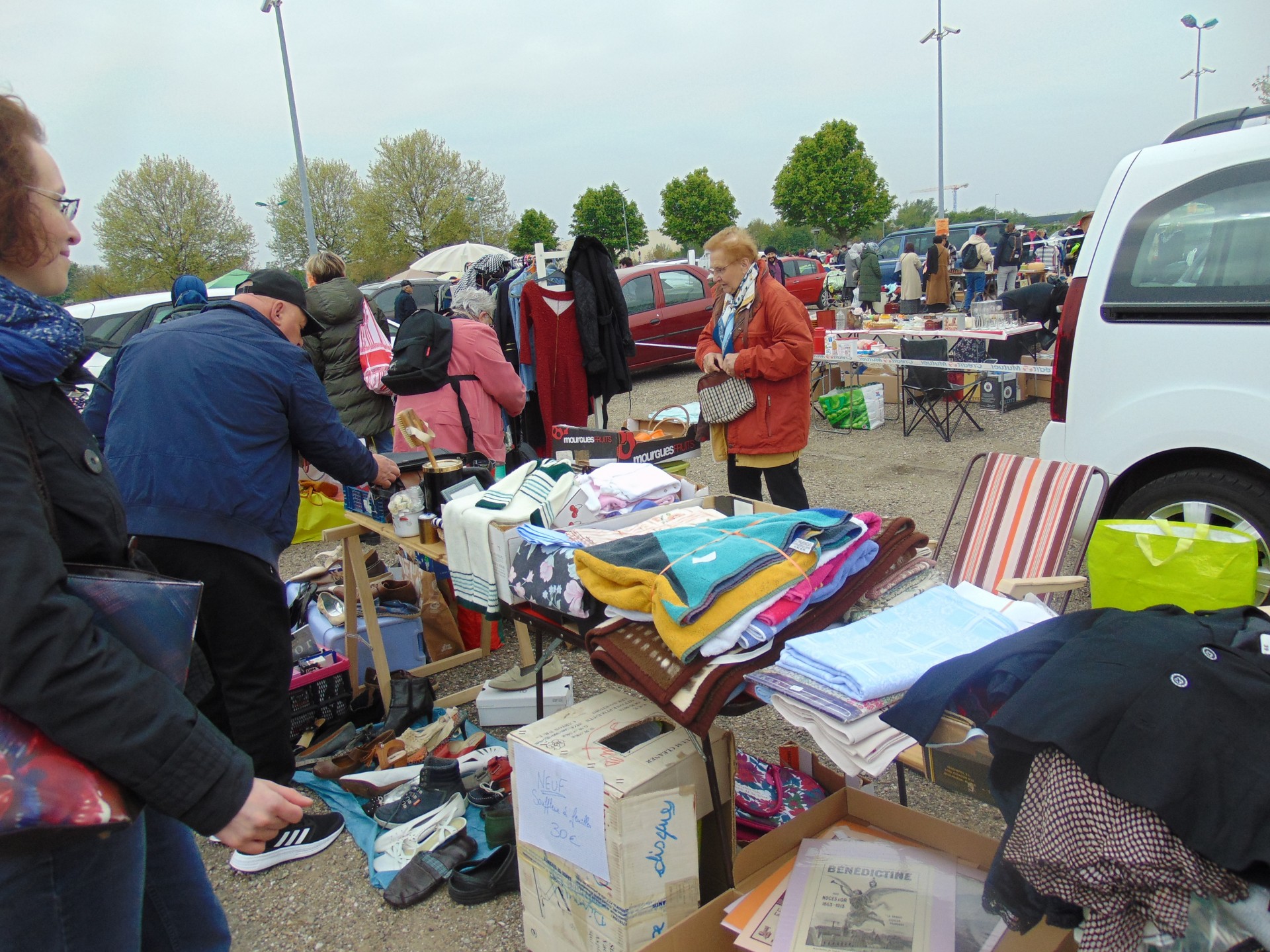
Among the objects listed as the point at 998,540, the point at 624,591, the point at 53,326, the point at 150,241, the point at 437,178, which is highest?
the point at 437,178

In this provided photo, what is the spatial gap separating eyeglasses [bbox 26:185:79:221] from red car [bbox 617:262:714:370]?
32.8 feet

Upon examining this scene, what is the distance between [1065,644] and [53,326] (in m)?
1.71

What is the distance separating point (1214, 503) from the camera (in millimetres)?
3314

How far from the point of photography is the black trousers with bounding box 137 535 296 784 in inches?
108

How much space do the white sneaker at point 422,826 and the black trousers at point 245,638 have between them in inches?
19.2

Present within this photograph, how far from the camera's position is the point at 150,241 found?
1468 inches

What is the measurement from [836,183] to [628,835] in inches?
1943

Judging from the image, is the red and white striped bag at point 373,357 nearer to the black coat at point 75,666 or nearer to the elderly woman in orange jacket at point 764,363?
the elderly woman in orange jacket at point 764,363

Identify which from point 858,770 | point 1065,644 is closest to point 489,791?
point 858,770

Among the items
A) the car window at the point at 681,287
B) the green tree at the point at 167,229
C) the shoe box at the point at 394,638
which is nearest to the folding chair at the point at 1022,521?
the shoe box at the point at 394,638

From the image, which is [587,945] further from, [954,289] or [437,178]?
[437,178]

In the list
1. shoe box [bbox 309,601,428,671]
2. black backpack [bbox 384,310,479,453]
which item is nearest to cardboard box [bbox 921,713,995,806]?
shoe box [bbox 309,601,428,671]

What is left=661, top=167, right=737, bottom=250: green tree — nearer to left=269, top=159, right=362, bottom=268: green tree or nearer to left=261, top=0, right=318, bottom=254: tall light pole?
left=269, top=159, right=362, bottom=268: green tree

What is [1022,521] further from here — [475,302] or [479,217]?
[479,217]
